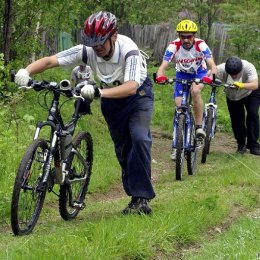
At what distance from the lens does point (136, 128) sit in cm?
666

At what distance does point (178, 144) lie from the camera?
976cm

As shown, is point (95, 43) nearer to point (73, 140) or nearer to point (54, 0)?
point (73, 140)

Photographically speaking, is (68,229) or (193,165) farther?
(193,165)

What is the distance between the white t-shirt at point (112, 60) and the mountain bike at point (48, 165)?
40cm

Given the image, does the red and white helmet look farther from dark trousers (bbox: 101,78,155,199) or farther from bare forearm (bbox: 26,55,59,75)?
dark trousers (bbox: 101,78,155,199)

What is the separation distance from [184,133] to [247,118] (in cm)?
248

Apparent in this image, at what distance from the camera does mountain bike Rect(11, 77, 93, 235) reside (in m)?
5.86

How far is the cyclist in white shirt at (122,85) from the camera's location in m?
6.25

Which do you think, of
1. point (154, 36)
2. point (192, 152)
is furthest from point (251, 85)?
point (154, 36)

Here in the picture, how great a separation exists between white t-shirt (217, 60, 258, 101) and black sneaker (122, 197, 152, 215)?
4823mm

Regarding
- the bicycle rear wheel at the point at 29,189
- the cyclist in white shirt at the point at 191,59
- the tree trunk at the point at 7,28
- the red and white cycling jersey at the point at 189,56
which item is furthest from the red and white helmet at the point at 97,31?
the tree trunk at the point at 7,28

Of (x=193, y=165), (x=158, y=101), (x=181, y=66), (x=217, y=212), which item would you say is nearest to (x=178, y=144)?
(x=193, y=165)

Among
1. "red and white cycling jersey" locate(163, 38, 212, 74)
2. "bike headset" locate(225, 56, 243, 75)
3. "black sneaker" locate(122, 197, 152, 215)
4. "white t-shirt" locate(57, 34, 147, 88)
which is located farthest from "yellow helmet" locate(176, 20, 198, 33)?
"black sneaker" locate(122, 197, 152, 215)

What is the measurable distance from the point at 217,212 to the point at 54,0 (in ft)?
26.1
